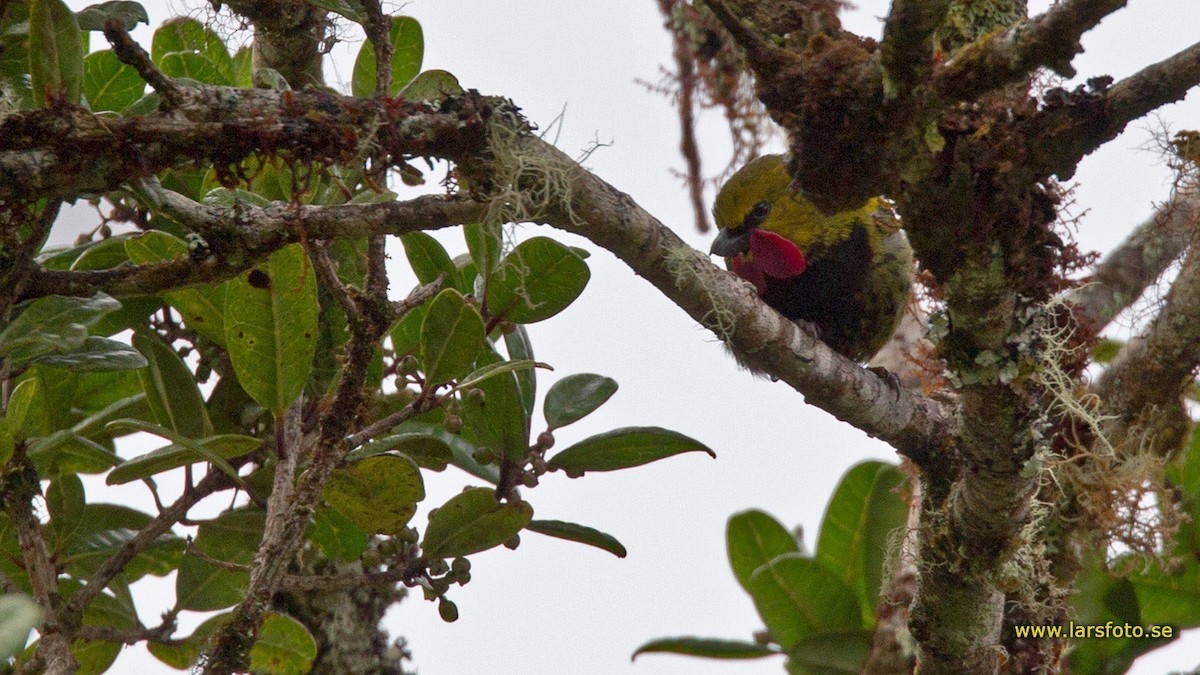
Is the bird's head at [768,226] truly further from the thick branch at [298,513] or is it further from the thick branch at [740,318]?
the thick branch at [298,513]

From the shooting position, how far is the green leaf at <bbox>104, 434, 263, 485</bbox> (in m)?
1.55

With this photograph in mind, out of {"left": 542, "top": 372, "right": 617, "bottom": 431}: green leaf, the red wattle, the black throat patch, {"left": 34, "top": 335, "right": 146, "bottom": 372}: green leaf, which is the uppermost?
the red wattle

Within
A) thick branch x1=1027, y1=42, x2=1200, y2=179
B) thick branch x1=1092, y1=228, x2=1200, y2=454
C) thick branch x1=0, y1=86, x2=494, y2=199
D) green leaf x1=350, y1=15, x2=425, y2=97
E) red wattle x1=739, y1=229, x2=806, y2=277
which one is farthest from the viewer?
red wattle x1=739, y1=229, x2=806, y2=277

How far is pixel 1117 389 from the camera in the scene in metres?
2.39

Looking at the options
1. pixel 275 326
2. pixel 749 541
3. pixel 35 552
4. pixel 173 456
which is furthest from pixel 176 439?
pixel 749 541

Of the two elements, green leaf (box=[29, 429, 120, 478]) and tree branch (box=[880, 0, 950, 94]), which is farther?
green leaf (box=[29, 429, 120, 478])

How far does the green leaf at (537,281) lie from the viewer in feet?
5.38

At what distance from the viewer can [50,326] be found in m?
1.43

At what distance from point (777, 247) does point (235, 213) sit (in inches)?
74.9

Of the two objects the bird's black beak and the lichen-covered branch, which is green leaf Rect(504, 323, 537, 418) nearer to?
the lichen-covered branch

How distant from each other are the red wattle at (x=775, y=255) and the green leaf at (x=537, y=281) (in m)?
1.47

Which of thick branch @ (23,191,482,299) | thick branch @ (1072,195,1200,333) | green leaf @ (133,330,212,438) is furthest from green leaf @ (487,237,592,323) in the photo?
thick branch @ (1072,195,1200,333)

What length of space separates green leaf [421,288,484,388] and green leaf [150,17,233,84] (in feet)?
2.14

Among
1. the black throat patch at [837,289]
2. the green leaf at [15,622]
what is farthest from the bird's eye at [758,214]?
the green leaf at [15,622]
